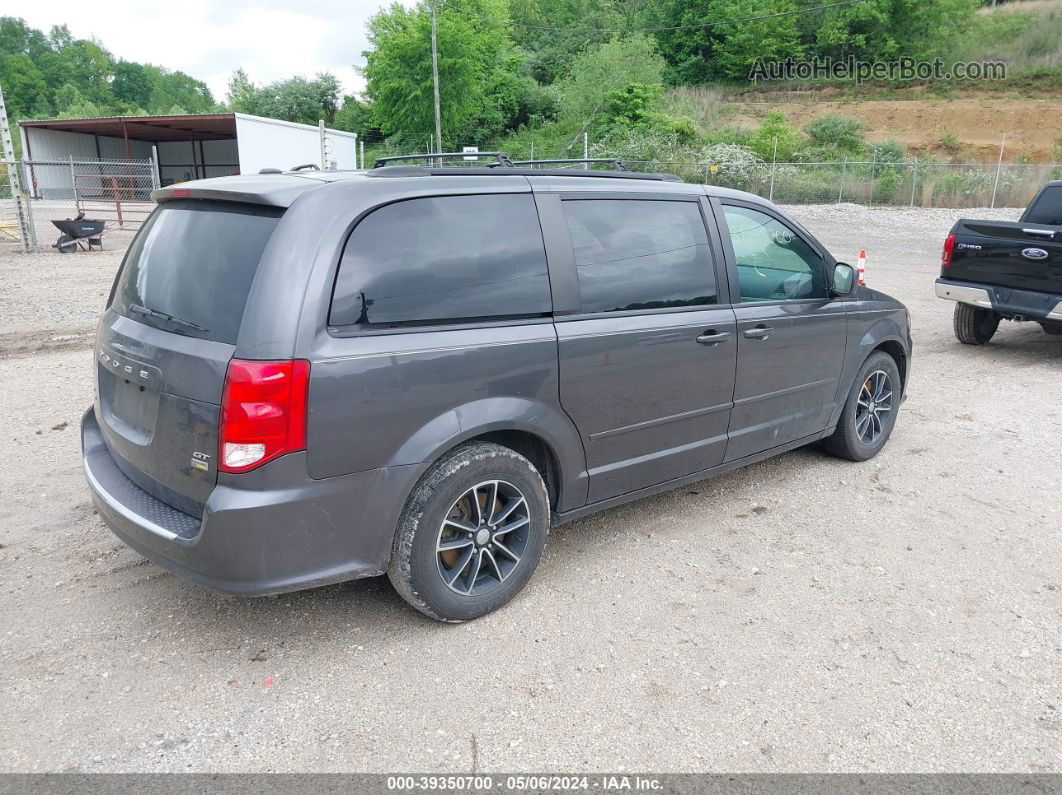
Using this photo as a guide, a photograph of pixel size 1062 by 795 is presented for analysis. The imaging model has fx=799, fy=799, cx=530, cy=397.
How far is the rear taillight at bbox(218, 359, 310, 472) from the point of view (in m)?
2.67

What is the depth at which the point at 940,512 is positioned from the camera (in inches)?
179

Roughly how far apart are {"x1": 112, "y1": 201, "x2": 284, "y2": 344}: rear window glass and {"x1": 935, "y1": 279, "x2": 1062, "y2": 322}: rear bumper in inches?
307

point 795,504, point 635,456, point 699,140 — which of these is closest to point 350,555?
point 635,456

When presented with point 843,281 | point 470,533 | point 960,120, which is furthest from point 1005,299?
point 960,120

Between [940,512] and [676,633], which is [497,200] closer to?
[676,633]

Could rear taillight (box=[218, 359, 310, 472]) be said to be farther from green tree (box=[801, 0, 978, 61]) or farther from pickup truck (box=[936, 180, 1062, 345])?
green tree (box=[801, 0, 978, 61])

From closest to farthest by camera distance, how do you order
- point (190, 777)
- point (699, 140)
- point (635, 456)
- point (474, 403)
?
1. point (190, 777)
2. point (474, 403)
3. point (635, 456)
4. point (699, 140)

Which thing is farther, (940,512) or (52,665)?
(940,512)

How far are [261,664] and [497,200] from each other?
2.07 metres

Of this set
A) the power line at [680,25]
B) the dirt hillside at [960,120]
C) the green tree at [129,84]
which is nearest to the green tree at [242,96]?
the power line at [680,25]

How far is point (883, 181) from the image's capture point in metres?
29.8

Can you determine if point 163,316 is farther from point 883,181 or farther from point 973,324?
point 883,181

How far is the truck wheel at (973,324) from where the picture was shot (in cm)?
908

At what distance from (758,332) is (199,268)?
9.01ft
